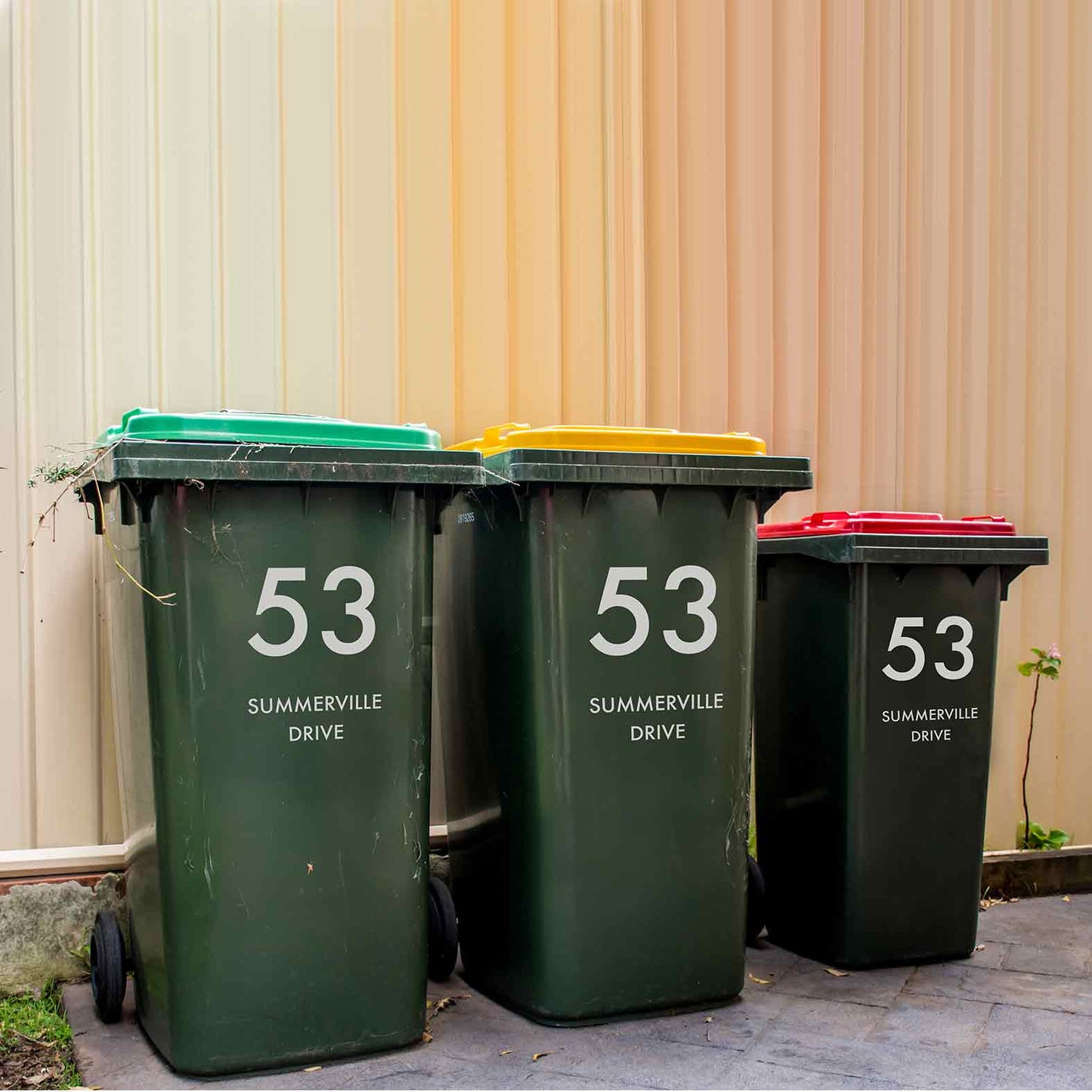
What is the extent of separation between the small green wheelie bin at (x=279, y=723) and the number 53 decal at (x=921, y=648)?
5.12 ft

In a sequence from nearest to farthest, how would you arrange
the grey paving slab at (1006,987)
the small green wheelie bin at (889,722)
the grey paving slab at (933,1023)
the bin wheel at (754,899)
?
1. the grey paving slab at (933,1023)
2. the grey paving slab at (1006,987)
3. the small green wheelie bin at (889,722)
4. the bin wheel at (754,899)

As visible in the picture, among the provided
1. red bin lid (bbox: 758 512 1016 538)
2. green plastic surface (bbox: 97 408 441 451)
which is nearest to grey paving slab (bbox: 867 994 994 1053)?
red bin lid (bbox: 758 512 1016 538)

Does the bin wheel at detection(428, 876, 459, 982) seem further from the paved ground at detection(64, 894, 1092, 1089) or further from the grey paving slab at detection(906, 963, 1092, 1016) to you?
the grey paving slab at detection(906, 963, 1092, 1016)

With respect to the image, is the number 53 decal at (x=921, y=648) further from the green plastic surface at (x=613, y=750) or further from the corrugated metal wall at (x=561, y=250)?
the green plastic surface at (x=613, y=750)

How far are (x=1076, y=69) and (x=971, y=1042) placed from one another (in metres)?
4.29

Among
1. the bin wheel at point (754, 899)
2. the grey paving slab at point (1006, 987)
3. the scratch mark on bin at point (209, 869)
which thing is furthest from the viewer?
the bin wheel at point (754, 899)

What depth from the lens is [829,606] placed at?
13.4ft

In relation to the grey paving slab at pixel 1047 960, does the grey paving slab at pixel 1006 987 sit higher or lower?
higher

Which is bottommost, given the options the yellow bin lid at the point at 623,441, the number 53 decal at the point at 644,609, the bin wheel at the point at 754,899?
the bin wheel at the point at 754,899

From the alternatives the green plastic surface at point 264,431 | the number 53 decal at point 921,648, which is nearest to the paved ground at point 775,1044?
the number 53 decal at point 921,648

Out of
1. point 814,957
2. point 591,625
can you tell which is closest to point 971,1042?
point 814,957

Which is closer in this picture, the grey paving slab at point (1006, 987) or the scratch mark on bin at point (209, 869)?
the scratch mark on bin at point (209, 869)

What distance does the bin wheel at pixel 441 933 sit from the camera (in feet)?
12.5

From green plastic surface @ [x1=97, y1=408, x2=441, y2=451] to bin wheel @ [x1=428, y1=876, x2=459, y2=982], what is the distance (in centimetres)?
140
